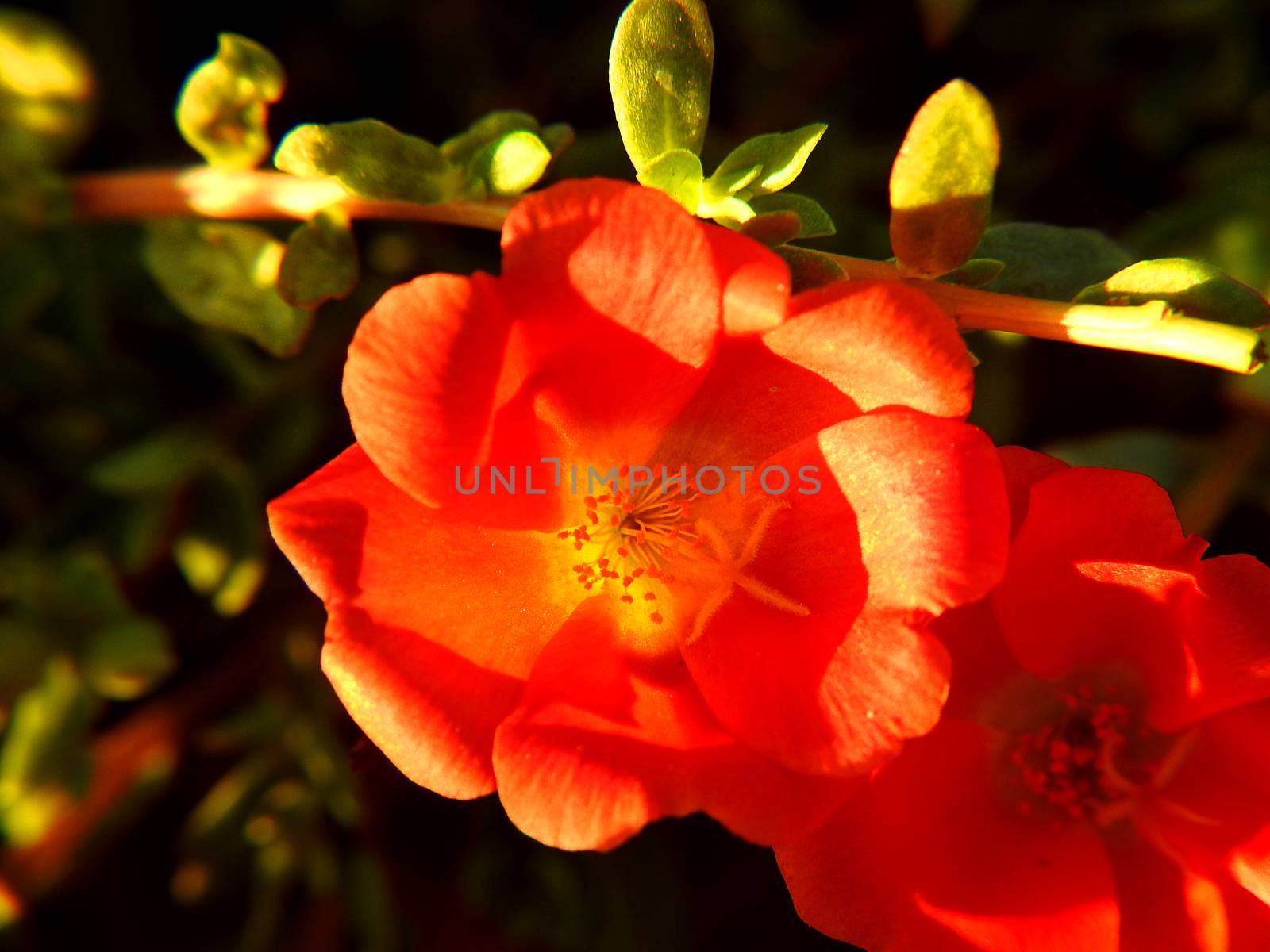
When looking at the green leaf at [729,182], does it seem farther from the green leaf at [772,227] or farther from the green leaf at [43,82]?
the green leaf at [43,82]


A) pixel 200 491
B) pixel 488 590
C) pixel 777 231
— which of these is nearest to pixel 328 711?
pixel 200 491

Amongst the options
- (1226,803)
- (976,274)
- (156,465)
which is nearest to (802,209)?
(976,274)

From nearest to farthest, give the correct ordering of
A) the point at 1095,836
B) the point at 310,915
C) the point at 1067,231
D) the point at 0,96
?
the point at 1067,231 → the point at 1095,836 → the point at 0,96 → the point at 310,915

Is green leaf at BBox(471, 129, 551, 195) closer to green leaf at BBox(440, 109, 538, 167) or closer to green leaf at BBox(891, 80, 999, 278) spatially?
green leaf at BBox(440, 109, 538, 167)

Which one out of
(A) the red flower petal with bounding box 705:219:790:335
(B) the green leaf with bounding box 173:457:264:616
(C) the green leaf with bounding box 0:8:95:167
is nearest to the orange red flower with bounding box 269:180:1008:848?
(A) the red flower petal with bounding box 705:219:790:335

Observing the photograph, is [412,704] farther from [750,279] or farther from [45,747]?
[45,747]

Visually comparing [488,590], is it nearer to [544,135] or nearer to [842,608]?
[842,608]
